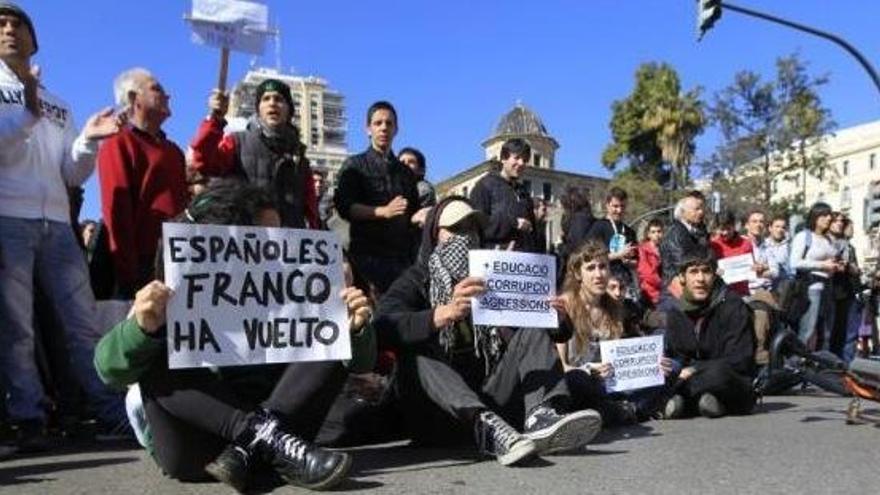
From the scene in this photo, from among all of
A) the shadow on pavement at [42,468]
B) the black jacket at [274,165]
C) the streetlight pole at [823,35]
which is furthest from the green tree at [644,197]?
the shadow on pavement at [42,468]

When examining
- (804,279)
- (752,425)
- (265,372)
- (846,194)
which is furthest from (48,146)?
(846,194)

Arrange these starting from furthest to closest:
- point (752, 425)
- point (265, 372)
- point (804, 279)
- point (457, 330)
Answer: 1. point (804, 279)
2. point (752, 425)
3. point (457, 330)
4. point (265, 372)

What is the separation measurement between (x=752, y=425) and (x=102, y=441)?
12.1ft

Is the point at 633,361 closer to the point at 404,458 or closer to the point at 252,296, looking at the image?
the point at 404,458

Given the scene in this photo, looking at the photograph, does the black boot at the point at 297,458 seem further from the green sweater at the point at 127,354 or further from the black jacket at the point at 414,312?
the black jacket at the point at 414,312

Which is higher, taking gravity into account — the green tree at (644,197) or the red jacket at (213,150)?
the green tree at (644,197)

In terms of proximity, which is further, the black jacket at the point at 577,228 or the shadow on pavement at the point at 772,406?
the black jacket at the point at 577,228

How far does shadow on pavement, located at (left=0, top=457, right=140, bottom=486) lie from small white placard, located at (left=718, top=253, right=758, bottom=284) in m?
5.73

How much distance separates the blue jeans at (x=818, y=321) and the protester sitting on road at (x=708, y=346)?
124 inches

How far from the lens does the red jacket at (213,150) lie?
5262 millimetres

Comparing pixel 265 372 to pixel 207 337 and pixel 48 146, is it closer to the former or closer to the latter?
pixel 207 337

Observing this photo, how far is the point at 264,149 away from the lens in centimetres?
544

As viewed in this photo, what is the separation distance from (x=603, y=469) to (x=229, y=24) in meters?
3.52

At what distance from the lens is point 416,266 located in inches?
185
